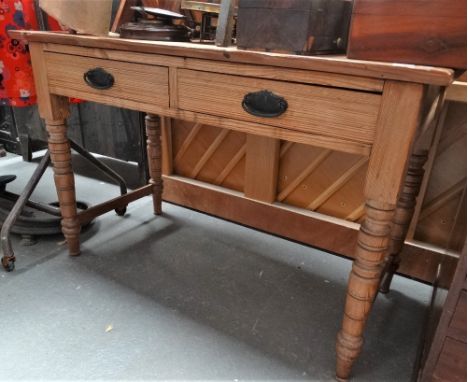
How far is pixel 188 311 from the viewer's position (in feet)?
3.96

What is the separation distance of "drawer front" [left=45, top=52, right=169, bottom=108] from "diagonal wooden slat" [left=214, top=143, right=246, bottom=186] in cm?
69

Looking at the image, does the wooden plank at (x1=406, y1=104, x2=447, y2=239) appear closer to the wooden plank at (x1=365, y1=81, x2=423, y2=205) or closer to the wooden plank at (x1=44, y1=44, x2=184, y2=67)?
the wooden plank at (x1=365, y1=81, x2=423, y2=205)

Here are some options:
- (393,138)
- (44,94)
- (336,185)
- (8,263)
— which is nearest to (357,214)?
(336,185)

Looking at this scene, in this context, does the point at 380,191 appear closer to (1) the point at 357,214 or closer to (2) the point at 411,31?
(2) the point at 411,31

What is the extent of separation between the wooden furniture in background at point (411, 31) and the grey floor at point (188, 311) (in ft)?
2.58

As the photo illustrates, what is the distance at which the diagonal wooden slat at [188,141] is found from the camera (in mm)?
1751

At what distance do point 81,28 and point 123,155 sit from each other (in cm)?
102

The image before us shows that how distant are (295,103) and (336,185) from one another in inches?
29.8

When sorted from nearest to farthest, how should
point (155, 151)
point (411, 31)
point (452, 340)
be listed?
point (411, 31)
point (452, 340)
point (155, 151)

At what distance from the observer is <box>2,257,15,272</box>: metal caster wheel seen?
1.35 metres

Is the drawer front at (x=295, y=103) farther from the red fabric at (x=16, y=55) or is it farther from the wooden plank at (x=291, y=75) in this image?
the red fabric at (x=16, y=55)

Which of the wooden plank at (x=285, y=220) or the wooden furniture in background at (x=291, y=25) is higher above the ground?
the wooden furniture in background at (x=291, y=25)

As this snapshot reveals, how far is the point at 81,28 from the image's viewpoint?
109cm

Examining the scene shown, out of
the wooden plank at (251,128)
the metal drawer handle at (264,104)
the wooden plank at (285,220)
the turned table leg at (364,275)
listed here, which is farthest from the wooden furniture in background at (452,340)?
the wooden plank at (285,220)
